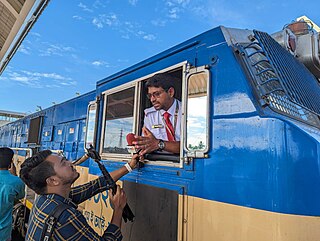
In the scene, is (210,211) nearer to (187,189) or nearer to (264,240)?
(187,189)

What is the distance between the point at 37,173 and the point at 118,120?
121 cm

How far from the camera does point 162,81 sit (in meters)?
2.41

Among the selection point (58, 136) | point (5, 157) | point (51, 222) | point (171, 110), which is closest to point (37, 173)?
point (51, 222)

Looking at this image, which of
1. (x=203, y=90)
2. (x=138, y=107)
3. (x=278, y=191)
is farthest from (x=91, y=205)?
(x=278, y=191)

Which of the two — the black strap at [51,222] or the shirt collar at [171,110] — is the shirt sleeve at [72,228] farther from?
the shirt collar at [171,110]

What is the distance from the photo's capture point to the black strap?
57.2 inches

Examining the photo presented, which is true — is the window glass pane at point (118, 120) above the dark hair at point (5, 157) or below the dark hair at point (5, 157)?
above

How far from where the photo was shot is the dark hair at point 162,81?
2.34 m

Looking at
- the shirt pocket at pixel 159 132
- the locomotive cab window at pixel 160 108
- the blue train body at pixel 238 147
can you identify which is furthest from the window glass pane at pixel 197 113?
the shirt pocket at pixel 159 132

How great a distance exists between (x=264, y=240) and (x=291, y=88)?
3.67ft

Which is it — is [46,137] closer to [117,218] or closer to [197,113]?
[117,218]

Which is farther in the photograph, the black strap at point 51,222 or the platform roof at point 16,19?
the platform roof at point 16,19

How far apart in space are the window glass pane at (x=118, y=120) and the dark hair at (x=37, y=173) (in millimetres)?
913

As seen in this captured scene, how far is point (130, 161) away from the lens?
235 cm
